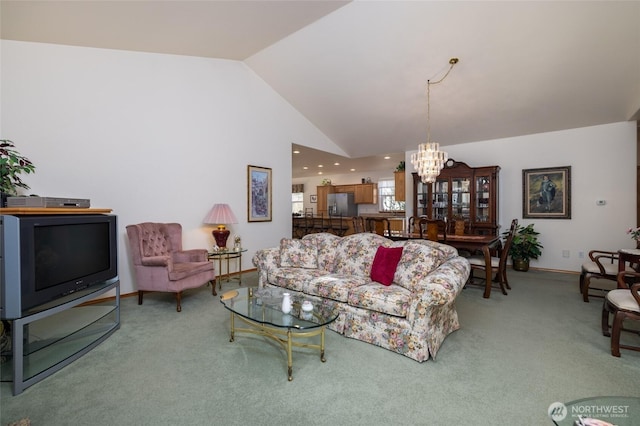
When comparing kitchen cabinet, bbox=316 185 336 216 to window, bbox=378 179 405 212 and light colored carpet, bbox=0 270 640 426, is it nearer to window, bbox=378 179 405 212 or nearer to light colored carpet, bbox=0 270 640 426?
window, bbox=378 179 405 212

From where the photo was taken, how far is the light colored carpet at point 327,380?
5.60 ft

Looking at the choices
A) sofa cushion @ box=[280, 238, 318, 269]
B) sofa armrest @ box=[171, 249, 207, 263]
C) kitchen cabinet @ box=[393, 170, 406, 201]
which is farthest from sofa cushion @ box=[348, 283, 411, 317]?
kitchen cabinet @ box=[393, 170, 406, 201]

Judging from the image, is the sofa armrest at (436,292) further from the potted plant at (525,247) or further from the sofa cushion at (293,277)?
the potted plant at (525,247)

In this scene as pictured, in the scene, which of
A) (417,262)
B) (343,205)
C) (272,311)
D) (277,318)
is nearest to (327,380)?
(277,318)

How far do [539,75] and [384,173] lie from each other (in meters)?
5.88

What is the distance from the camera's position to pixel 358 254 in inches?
133

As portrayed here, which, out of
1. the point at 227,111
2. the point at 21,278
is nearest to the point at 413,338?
the point at 21,278

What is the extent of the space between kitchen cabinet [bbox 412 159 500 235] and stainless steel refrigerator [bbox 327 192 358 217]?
3692mm

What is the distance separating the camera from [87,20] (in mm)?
3143

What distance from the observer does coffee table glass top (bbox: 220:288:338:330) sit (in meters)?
2.18

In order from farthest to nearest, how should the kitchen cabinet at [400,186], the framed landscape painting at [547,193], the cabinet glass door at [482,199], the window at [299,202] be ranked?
the window at [299,202] → the kitchen cabinet at [400,186] → the cabinet glass door at [482,199] → the framed landscape painting at [547,193]

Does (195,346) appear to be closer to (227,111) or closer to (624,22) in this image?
(227,111)

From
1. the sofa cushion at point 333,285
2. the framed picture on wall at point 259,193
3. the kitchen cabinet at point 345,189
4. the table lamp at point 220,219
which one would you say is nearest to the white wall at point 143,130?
the framed picture on wall at point 259,193

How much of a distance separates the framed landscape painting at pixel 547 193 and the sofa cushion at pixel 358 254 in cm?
388
